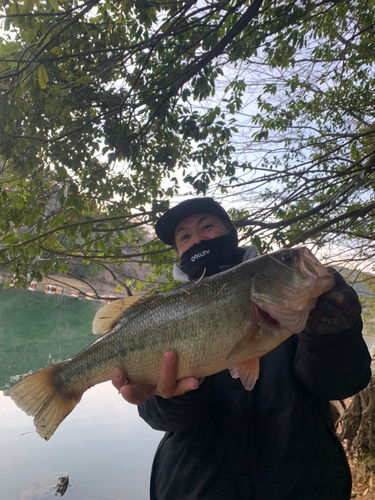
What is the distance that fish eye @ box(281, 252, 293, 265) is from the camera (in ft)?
6.20

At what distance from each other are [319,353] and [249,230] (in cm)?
238

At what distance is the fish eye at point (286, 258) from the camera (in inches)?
74.4

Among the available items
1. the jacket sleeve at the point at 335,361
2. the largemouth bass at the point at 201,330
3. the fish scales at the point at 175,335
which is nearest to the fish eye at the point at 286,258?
the largemouth bass at the point at 201,330

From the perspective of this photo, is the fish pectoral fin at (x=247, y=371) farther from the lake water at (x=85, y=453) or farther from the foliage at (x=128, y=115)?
the lake water at (x=85, y=453)

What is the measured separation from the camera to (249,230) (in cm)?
395

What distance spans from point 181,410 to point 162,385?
0.19 metres

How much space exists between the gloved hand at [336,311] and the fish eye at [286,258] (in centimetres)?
29

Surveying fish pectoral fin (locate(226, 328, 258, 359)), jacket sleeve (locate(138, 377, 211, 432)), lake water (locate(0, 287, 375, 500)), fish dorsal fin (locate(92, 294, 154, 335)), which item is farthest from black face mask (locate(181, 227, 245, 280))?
lake water (locate(0, 287, 375, 500))

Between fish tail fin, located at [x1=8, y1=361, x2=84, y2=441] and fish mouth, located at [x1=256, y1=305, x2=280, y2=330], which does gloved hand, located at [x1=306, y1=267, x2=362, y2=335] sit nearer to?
fish mouth, located at [x1=256, y1=305, x2=280, y2=330]

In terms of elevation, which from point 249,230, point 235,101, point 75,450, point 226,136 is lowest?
point 75,450

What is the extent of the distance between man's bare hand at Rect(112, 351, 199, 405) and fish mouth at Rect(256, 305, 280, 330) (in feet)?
1.83

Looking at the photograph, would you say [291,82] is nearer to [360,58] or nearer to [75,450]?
[360,58]

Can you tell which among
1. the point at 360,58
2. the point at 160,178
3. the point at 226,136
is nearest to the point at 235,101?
the point at 226,136

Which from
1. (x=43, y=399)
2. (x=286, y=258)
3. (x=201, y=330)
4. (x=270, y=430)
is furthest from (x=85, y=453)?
(x=286, y=258)
